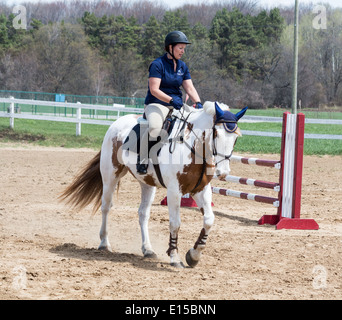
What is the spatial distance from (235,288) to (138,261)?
152 cm

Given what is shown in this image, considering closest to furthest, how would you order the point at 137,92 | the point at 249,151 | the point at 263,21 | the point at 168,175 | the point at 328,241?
the point at 168,175, the point at 328,241, the point at 249,151, the point at 137,92, the point at 263,21

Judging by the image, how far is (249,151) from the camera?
1797cm

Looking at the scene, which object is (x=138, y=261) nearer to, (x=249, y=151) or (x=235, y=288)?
(x=235, y=288)

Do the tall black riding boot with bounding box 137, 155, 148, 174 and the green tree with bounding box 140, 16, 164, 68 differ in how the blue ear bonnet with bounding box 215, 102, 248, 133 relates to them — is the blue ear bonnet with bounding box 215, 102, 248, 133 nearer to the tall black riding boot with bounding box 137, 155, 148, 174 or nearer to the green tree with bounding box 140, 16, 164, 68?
the tall black riding boot with bounding box 137, 155, 148, 174

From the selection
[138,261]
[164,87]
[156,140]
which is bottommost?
[138,261]

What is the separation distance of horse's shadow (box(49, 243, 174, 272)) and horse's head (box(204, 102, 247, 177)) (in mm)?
1336

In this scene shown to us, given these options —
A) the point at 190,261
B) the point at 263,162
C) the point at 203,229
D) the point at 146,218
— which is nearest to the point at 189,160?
the point at 203,229

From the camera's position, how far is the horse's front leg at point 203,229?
559 cm

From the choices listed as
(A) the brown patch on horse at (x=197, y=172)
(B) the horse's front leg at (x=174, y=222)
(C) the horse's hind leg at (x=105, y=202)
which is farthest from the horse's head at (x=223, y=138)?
(C) the horse's hind leg at (x=105, y=202)

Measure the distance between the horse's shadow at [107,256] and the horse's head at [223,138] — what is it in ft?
4.38

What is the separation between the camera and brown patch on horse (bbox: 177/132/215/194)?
5.48m

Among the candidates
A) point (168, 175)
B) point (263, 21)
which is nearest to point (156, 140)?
point (168, 175)

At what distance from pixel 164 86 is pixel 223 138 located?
3.81 feet

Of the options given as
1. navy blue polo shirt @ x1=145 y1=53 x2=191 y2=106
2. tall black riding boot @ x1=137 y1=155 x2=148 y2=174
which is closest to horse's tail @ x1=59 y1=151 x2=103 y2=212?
tall black riding boot @ x1=137 y1=155 x2=148 y2=174
